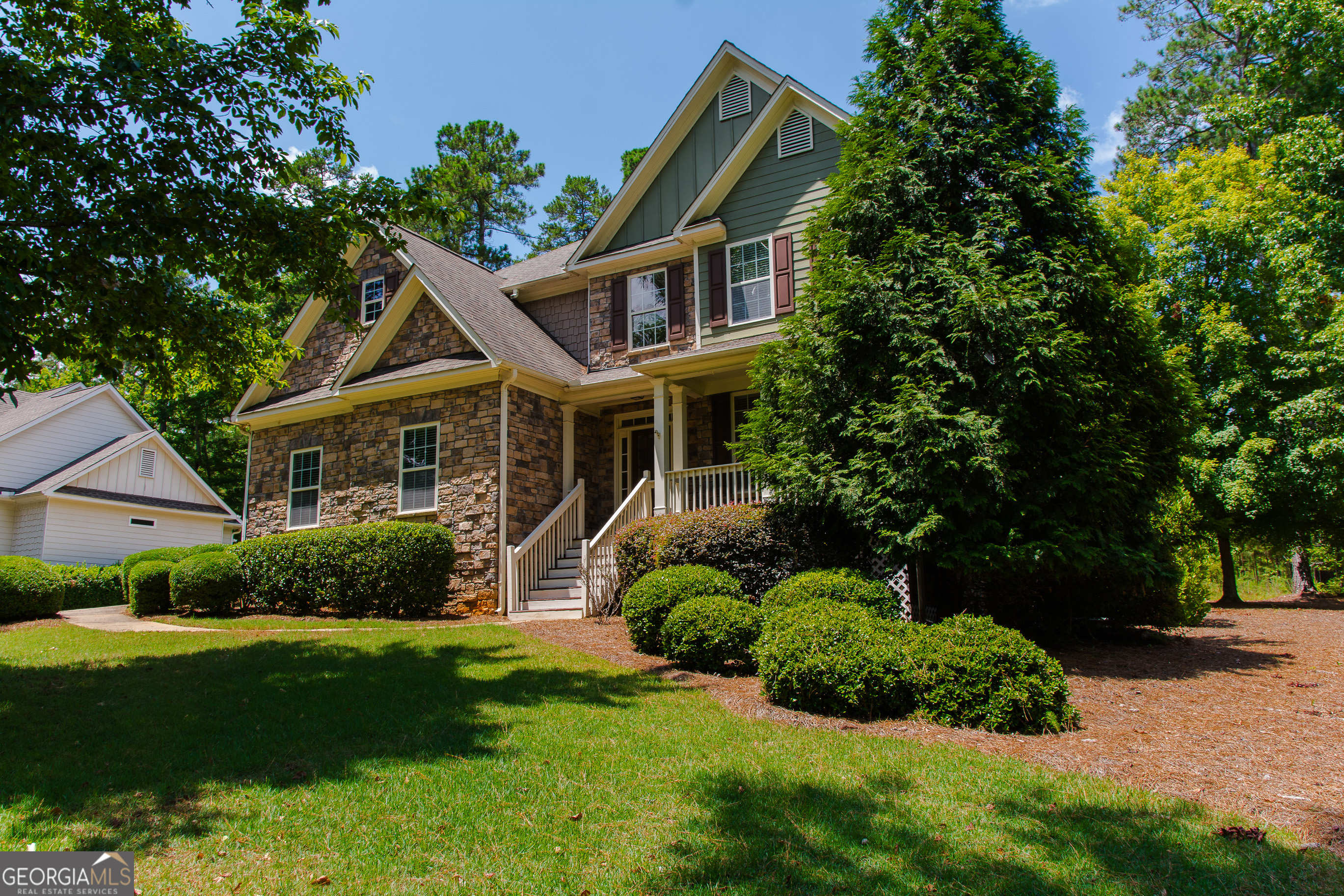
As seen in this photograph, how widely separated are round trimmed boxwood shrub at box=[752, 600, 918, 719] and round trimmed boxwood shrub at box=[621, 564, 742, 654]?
5.96ft

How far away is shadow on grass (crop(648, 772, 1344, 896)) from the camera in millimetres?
3115

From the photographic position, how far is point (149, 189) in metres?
Answer: 6.61

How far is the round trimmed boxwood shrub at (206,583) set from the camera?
12.5 metres

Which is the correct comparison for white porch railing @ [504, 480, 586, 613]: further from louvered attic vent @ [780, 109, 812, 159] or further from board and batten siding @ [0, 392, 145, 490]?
board and batten siding @ [0, 392, 145, 490]

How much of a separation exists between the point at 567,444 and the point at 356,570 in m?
4.25

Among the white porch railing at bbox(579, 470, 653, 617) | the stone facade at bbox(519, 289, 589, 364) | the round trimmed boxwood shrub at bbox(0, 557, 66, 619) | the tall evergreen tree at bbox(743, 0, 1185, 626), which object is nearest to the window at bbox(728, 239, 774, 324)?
the stone facade at bbox(519, 289, 589, 364)

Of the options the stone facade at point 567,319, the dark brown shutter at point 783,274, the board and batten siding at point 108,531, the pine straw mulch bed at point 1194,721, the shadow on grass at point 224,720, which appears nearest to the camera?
the shadow on grass at point 224,720

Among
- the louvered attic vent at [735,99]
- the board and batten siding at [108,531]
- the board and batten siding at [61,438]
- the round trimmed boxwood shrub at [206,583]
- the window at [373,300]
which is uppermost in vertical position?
the louvered attic vent at [735,99]

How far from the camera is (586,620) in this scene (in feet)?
36.0

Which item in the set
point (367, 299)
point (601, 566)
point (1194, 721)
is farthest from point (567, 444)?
point (1194, 721)

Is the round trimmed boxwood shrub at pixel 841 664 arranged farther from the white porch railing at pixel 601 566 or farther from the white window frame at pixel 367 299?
the white window frame at pixel 367 299

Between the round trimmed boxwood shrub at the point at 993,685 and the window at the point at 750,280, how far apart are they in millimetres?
8415

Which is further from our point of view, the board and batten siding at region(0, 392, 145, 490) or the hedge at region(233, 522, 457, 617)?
the board and batten siding at region(0, 392, 145, 490)

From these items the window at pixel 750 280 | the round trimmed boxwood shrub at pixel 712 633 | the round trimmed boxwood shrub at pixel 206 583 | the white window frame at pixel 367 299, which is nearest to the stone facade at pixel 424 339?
the white window frame at pixel 367 299
